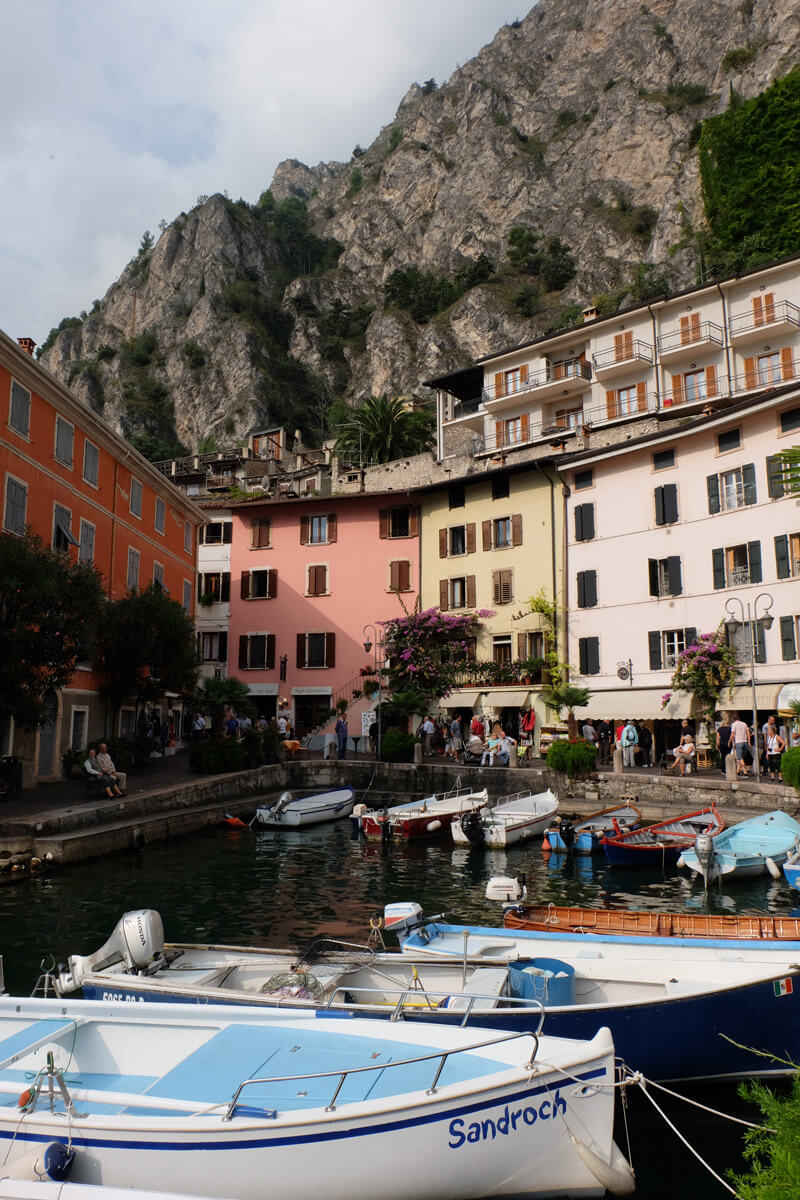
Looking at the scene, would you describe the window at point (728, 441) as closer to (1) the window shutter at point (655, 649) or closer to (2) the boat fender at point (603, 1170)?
(1) the window shutter at point (655, 649)

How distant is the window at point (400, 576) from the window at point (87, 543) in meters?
15.9

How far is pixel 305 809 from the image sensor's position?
26906 mm

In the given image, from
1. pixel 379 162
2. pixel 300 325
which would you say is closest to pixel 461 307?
pixel 300 325

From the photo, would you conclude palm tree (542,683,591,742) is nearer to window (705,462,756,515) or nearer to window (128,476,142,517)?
window (705,462,756,515)

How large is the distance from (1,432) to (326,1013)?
873 inches

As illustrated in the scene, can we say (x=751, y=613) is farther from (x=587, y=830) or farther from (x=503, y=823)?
(x=503, y=823)

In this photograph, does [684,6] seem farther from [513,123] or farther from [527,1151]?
[527,1151]

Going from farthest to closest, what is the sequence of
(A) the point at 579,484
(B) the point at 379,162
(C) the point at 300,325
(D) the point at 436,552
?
(B) the point at 379,162 → (C) the point at 300,325 → (D) the point at 436,552 → (A) the point at 579,484

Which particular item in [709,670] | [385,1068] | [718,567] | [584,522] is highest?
[584,522]

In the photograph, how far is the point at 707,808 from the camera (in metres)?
21.5

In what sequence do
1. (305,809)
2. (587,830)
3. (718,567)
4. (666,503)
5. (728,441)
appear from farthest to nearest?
(666,503)
(728,441)
(718,567)
(305,809)
(587,830)

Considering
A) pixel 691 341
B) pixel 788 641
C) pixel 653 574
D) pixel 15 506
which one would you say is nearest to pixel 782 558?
pixel 788 641

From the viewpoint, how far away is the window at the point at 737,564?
29.8 metres

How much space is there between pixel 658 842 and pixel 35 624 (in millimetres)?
15807
